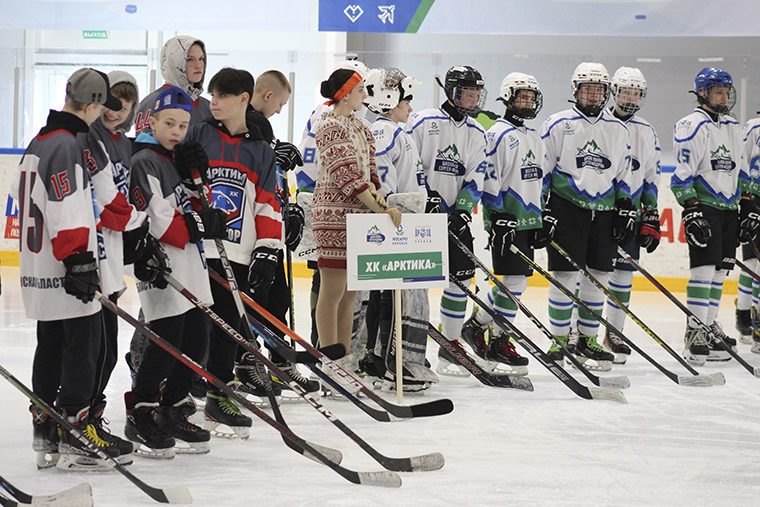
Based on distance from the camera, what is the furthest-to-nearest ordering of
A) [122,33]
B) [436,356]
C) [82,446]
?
[122,33] → [436,356] → [82,446]

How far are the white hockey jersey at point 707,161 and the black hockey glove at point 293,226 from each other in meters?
2.02

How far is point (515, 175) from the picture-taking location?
4.46m

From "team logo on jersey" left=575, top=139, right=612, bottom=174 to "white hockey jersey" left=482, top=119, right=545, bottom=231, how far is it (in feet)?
0.86

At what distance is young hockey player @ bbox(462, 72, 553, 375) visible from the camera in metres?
4.45

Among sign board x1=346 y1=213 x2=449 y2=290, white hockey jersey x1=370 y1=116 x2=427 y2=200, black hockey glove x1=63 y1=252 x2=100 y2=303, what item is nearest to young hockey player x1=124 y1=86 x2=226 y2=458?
black hockey glove x1=63 y1=252 x2=100 y2=303

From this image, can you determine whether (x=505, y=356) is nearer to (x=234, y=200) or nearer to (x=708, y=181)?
(x=708, y=181)

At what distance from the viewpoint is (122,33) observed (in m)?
10.2

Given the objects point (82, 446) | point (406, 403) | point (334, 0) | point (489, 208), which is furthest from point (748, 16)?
point (82, 446)

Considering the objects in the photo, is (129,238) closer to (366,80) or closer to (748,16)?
(366,80)

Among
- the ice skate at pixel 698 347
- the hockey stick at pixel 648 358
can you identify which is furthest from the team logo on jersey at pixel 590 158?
the ice skate at pixel 698 347

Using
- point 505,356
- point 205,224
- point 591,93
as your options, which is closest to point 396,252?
point 205,224

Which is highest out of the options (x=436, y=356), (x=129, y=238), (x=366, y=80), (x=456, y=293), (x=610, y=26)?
(x=610, y=26)

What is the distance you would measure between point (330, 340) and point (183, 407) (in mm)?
832

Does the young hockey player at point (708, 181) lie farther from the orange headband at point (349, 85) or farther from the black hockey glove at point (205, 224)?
the black hockey glove at point (205, 224)
